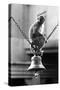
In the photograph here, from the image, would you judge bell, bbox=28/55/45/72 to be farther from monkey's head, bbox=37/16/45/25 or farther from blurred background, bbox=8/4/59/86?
monkey's head, bbox=37/16/45/25

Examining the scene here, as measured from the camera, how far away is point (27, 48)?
5.63 feet

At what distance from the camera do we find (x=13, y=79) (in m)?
1.67

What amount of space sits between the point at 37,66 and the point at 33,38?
0.19 meters

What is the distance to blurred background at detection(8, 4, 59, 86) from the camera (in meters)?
1.67

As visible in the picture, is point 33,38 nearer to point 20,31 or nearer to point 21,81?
point 20,31

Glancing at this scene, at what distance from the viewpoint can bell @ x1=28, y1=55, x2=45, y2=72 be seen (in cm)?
173

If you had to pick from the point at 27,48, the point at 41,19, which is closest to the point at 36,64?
the point at 27,48

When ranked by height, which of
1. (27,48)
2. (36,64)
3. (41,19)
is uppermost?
(41,19)

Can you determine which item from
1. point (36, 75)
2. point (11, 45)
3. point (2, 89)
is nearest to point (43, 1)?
point (11, 45)

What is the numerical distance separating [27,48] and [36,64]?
4.9 inches

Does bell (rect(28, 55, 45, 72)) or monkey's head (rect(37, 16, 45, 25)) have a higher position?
monkey's head (rect(37, 16, 45, 25))

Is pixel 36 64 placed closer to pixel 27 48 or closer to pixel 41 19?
pixel 27 48

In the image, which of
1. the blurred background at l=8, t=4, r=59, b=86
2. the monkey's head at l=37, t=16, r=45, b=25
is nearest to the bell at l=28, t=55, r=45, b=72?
the blurred background at l=8, t=4, r=59, b=86

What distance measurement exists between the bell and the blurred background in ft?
0.07
